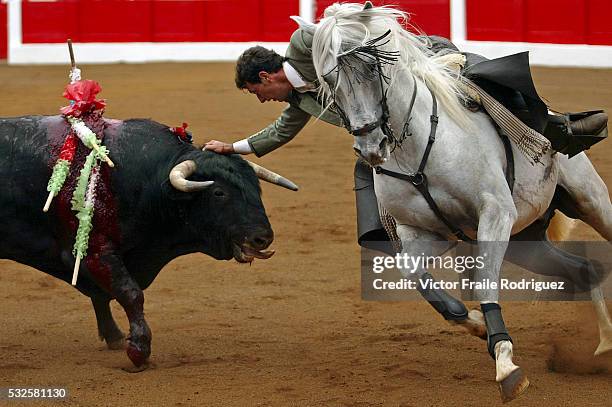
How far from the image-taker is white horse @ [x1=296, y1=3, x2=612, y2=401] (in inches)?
157

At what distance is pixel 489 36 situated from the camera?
13727 millimetres

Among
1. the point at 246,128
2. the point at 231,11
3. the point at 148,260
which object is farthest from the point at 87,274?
the point at 231,11

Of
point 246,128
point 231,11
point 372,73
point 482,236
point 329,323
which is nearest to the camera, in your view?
point 372,73

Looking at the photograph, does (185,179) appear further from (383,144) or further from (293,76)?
(383,144)

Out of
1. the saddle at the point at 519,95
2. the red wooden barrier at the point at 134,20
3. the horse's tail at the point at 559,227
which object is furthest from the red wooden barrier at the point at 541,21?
the saddle at the point at 519,95

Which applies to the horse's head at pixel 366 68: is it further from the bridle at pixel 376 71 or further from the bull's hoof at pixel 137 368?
the bull's hoof at pixel 137 368

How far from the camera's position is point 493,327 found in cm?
420

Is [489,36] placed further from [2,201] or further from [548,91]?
[2,201]

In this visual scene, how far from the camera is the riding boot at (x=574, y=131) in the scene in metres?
4.65

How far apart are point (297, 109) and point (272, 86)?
0.24 meters

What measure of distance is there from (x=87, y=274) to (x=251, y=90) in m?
1.12

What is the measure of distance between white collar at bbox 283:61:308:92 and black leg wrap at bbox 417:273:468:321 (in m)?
A: 0.94

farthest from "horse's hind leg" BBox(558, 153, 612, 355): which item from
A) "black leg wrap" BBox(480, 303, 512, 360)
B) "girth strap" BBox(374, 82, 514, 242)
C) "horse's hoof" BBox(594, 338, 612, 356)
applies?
"black leg wrap" BBox(480, 303, 512, 360)

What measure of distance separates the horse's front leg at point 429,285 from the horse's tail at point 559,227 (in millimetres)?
951
